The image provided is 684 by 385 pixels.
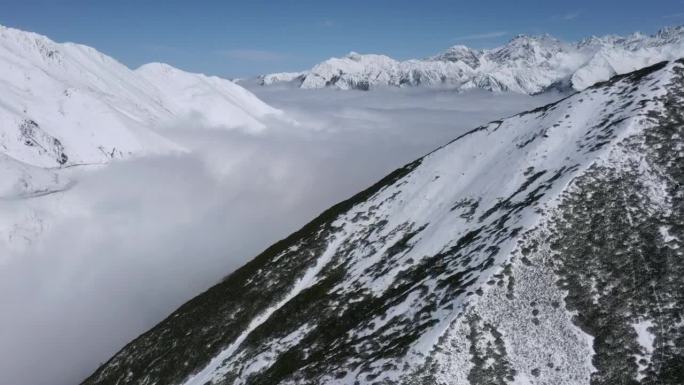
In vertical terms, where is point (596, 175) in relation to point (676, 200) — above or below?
above

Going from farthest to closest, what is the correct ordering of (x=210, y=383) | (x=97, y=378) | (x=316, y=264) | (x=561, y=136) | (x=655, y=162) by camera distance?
(x=97, y=378) → (x=316, y=264) → (x=561, y=136) → (x=210, y=383) → (x=655, y=162)

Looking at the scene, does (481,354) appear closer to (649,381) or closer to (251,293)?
(649,381)

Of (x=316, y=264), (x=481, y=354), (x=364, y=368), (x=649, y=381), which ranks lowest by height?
(x=649, y=381)

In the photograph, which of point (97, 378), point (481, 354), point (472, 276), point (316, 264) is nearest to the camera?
point (481, 354)

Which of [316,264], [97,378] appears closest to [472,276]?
[316,264]

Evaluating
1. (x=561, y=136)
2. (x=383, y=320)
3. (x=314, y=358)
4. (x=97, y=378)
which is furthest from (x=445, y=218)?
(x=97, y=378)

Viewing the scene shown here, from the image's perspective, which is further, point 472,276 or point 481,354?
point 472,276

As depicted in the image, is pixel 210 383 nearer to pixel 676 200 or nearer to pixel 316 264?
pixel 316 264
